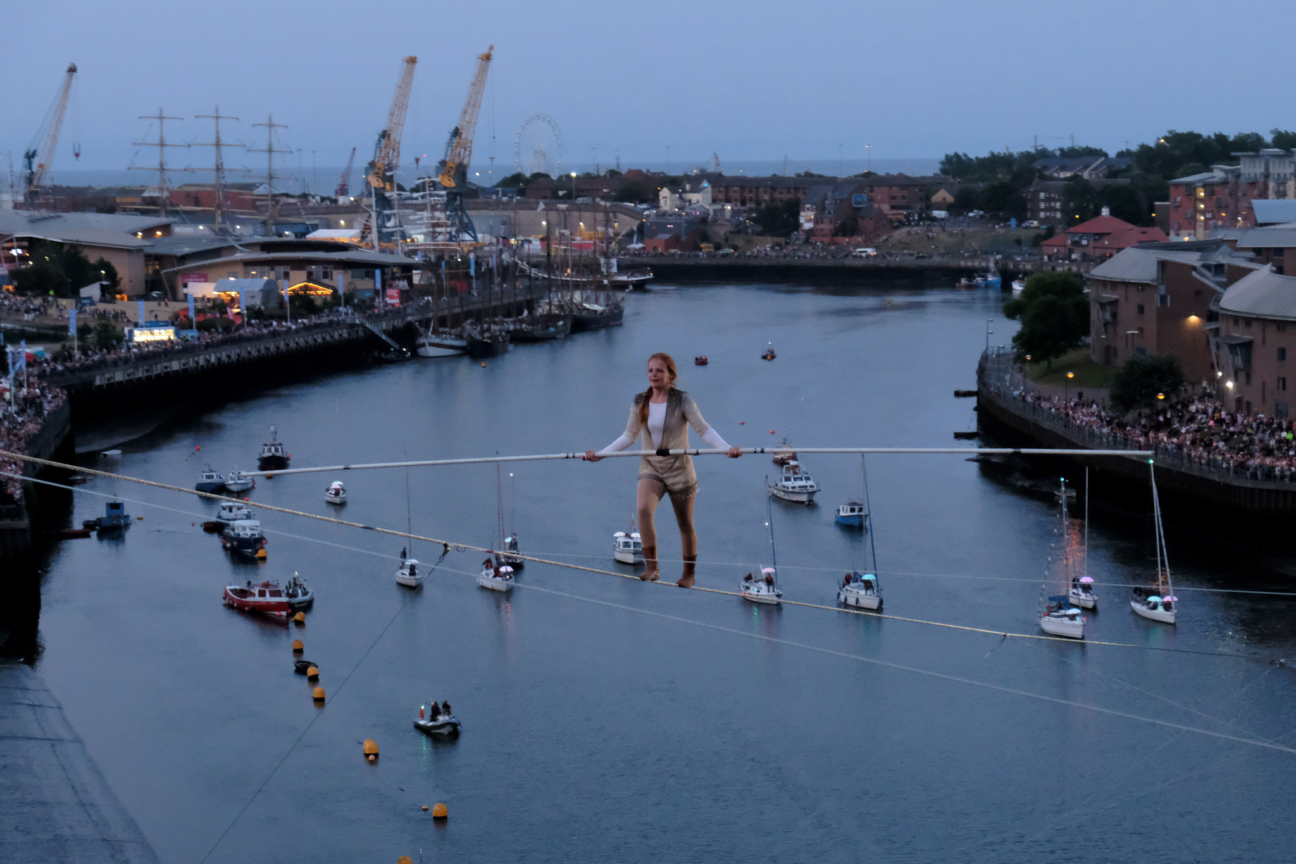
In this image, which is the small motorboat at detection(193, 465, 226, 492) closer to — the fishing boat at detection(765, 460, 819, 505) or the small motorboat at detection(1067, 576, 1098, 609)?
the fishing boat at detection(765, 460, 819, 505)

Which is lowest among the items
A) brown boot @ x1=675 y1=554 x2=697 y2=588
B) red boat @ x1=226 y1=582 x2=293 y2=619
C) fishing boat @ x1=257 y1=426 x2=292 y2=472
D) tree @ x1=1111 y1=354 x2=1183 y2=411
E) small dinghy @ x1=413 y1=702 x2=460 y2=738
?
small dinghy @ x1=413 y1=702 x2=460 y2=738

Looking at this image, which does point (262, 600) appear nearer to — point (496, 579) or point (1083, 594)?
point (496, 579)

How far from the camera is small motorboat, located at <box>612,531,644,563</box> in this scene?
1172cm

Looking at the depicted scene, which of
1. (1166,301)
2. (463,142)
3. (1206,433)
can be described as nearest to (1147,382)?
(1206,433)

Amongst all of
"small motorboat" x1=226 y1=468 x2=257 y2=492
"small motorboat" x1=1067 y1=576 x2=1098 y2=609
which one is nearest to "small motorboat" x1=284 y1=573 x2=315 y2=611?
"small motorboat" x1=226 y1=468 x2=257 y2=492

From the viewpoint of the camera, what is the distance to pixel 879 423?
57.0ft

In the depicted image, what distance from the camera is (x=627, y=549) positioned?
38.5 feet

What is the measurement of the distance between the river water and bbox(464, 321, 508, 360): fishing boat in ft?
37.6

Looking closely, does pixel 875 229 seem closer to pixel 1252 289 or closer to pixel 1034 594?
pixel 1252 289

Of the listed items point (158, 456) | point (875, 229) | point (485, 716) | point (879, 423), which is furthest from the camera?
point (875, 229)

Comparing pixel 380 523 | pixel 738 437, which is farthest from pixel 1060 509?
pixel 380 523

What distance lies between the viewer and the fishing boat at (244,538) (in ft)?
40.4

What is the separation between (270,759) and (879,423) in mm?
9939

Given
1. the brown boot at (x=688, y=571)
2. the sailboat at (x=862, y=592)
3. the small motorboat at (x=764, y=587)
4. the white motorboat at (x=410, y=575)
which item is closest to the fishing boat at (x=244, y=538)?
the white motorboat at (x=410, y=575)
